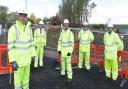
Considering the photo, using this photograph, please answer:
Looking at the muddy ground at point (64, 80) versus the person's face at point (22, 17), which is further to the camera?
the muddy ground at point (64, 80)

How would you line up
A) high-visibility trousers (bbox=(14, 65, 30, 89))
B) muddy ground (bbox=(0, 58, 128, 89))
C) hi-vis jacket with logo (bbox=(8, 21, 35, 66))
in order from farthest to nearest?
muddy ground (bbox=(0, 58, 128, 89))
high-visibility trousers (bbox=(14, 65, 30, 89))
hi-vis jacket with logo (bbox=(8, 21, 35, 66))

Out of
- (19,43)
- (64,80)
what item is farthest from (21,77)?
(64,80)

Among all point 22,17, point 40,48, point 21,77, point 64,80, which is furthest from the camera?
point 40,48

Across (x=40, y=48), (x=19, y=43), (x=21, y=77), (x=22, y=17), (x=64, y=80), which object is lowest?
(x=64, y=80)

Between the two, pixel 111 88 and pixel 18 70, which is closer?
pixel 18 70

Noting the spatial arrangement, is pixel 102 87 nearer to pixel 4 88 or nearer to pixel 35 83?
pixel 35 83

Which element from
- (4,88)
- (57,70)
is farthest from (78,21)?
(4,88)

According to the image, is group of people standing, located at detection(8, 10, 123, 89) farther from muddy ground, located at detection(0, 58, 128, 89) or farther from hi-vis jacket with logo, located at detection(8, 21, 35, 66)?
muddy ground, located at detection(0, 58, 128, 89)

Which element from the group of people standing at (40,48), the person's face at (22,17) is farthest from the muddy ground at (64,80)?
the person's face at (22,17)

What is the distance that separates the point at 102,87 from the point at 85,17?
3358 centimetres

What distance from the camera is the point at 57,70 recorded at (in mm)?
12562

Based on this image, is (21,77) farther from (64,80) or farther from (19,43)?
(64,80)

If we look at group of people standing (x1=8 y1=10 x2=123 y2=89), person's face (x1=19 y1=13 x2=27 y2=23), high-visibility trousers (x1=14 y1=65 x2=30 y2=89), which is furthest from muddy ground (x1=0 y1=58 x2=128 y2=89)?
person's face (x1=19 y1=13 x2=27 y2=23)

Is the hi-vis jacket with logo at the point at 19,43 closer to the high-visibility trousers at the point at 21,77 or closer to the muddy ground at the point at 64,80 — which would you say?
the high-visibility trousers at the point at 21,77
